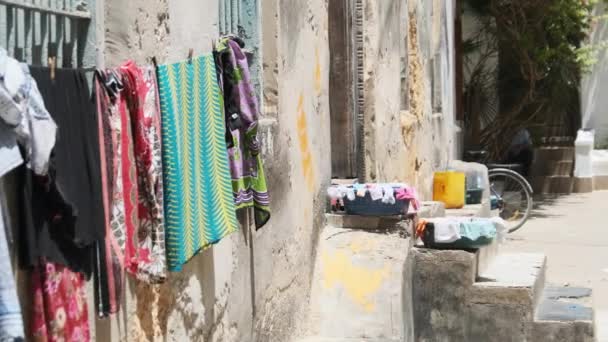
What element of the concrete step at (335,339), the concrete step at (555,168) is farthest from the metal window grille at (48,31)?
the concrete step at (555,168)

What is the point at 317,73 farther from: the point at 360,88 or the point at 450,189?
the point at 450,189

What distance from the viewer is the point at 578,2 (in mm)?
17688

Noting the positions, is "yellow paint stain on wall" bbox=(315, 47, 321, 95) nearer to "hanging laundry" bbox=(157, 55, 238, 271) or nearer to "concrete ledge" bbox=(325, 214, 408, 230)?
"concrete ledge" bbox=(325, 214, 408, 230)

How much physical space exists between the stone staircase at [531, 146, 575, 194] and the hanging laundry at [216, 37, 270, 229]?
1296cm

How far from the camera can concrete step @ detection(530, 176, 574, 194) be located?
1773 centimetres

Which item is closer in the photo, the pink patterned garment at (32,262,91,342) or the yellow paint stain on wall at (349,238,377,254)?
the pink patterned garment at (32,262,91,342)

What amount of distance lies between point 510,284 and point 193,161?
3.56 m

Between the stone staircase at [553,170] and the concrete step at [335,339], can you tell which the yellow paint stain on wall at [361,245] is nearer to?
the concrete step at [335,339]

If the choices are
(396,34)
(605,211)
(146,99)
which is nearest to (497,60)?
(605,211)

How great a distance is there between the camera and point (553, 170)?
18.0m

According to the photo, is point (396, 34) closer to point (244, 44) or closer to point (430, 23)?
point (430, 23)

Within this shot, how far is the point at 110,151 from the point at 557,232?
10497 millimetres

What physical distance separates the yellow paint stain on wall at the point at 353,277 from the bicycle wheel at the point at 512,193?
5.61 metres

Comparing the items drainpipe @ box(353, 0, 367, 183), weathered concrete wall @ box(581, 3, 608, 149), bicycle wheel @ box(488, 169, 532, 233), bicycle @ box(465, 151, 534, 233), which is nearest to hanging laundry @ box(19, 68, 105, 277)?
drainpipe @ box(353, 0, 367, 183)
